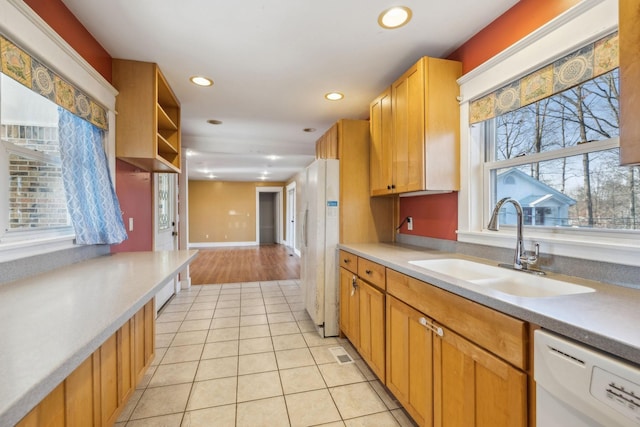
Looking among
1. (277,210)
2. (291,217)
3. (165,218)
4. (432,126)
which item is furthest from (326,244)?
(277,210)

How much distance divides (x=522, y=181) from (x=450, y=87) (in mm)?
790

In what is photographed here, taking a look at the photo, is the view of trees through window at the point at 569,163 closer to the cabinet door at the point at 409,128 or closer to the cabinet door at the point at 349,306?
the cabinet door at the point at 409,128

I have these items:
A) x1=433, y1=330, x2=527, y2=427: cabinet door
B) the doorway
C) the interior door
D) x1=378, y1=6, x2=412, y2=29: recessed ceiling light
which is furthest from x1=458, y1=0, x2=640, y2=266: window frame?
the doorway

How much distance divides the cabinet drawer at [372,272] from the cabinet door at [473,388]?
566 millimetres

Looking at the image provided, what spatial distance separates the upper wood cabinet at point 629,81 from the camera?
2.81 ft

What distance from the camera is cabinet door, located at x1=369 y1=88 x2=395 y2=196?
234 centimetres

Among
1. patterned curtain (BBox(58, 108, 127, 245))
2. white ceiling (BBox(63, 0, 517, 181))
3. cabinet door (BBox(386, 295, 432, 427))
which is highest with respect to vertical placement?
white ceiling (BBox(63, 0, 517, 181))

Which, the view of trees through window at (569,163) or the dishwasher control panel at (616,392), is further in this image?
the view of trees through window at (569,163)

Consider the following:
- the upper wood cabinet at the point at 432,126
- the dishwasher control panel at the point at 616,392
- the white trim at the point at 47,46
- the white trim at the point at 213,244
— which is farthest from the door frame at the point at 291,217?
the dishwasher control panel at the point at 616,392

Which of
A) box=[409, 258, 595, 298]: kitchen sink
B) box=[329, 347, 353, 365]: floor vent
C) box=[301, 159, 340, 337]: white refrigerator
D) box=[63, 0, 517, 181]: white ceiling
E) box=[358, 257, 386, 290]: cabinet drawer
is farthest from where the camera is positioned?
box=[301, 159, 340, 337]: white refrigerator

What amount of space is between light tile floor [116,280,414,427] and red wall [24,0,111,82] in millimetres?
2212

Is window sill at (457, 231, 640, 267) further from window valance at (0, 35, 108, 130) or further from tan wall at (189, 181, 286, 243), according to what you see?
tan wall at (189, 181, 286, 243)

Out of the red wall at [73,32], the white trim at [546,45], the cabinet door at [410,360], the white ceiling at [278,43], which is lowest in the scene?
the cabinet door at [410,360]

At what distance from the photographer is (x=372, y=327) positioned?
Answer: 1944mm
